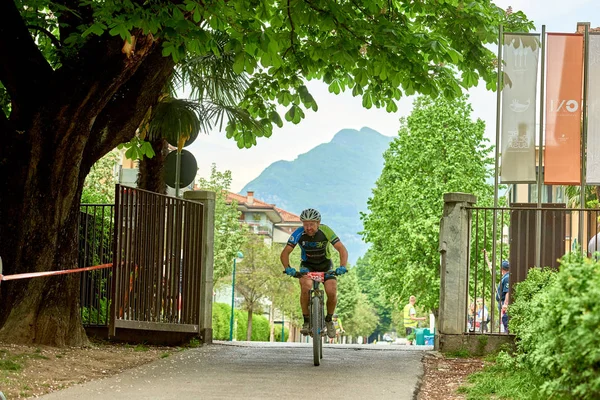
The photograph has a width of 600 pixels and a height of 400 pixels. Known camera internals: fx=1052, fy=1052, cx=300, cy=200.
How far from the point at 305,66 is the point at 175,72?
5.54m

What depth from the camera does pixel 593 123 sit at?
55.5 ft

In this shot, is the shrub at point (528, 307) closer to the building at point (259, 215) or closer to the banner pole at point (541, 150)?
the banner pole at point (541, 150)

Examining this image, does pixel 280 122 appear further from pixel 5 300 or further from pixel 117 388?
pixel 117 388

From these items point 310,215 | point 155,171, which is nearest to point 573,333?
point 310,215

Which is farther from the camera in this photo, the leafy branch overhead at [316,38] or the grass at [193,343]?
the grass at [193,343]

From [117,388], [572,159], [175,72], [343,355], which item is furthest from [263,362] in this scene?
[175,72]

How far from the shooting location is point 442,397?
411 inches

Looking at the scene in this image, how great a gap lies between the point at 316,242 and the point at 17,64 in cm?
466

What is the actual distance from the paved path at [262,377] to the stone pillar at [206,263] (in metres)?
1.20

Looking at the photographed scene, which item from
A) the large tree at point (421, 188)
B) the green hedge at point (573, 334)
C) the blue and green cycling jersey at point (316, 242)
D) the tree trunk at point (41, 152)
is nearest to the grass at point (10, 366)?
the tree trunk at point (41, 152)

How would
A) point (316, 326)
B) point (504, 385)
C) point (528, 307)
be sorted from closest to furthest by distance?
point (504, 385) → point (528, 307) → point (316, 326)

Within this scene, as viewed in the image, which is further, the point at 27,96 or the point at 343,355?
the point at 343,355

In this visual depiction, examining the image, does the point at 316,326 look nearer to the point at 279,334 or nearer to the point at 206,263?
the point at 206,263

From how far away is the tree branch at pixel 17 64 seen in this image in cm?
1403
